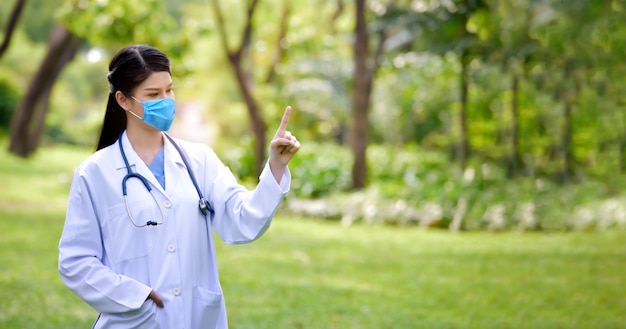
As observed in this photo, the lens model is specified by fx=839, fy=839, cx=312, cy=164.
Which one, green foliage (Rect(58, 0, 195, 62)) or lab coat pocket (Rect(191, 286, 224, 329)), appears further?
green foliage (Rect(58, 0, 195, 62))

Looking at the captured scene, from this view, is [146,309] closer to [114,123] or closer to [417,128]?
[114,123]

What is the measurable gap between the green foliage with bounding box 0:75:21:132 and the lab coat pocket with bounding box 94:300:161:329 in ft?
105

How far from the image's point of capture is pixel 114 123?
3361mm

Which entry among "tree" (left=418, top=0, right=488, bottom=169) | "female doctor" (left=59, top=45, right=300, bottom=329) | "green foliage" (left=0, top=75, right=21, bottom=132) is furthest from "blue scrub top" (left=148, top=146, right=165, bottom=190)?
"green foliage" (left=0, top=75, right=21, bottom=132)

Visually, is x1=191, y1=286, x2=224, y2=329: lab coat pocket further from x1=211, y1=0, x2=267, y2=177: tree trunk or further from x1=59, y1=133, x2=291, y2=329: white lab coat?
x1=211, y1=0, x2=267, y2=177: tree trunk

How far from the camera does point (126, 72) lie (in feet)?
10.6

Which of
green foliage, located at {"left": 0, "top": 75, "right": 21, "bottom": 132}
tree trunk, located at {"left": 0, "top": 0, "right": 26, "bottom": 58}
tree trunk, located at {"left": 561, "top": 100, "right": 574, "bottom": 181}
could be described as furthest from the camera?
green foliage, located at {"left": 0, "top": 75, "right": 21, "bottom": 132}

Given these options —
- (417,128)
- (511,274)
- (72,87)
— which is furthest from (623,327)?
(72,87)

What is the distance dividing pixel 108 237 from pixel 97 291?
0.21 m

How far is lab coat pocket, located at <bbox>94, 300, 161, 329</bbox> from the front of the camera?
3.08 metres

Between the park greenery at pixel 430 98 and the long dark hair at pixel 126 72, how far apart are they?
665 centimetres

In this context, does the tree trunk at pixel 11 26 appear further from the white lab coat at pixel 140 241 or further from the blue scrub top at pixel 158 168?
the white lab coat at pixel 140 241

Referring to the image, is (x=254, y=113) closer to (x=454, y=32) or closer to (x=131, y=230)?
(x=454, y=32)

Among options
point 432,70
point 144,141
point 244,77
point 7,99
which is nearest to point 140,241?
point 144,141
